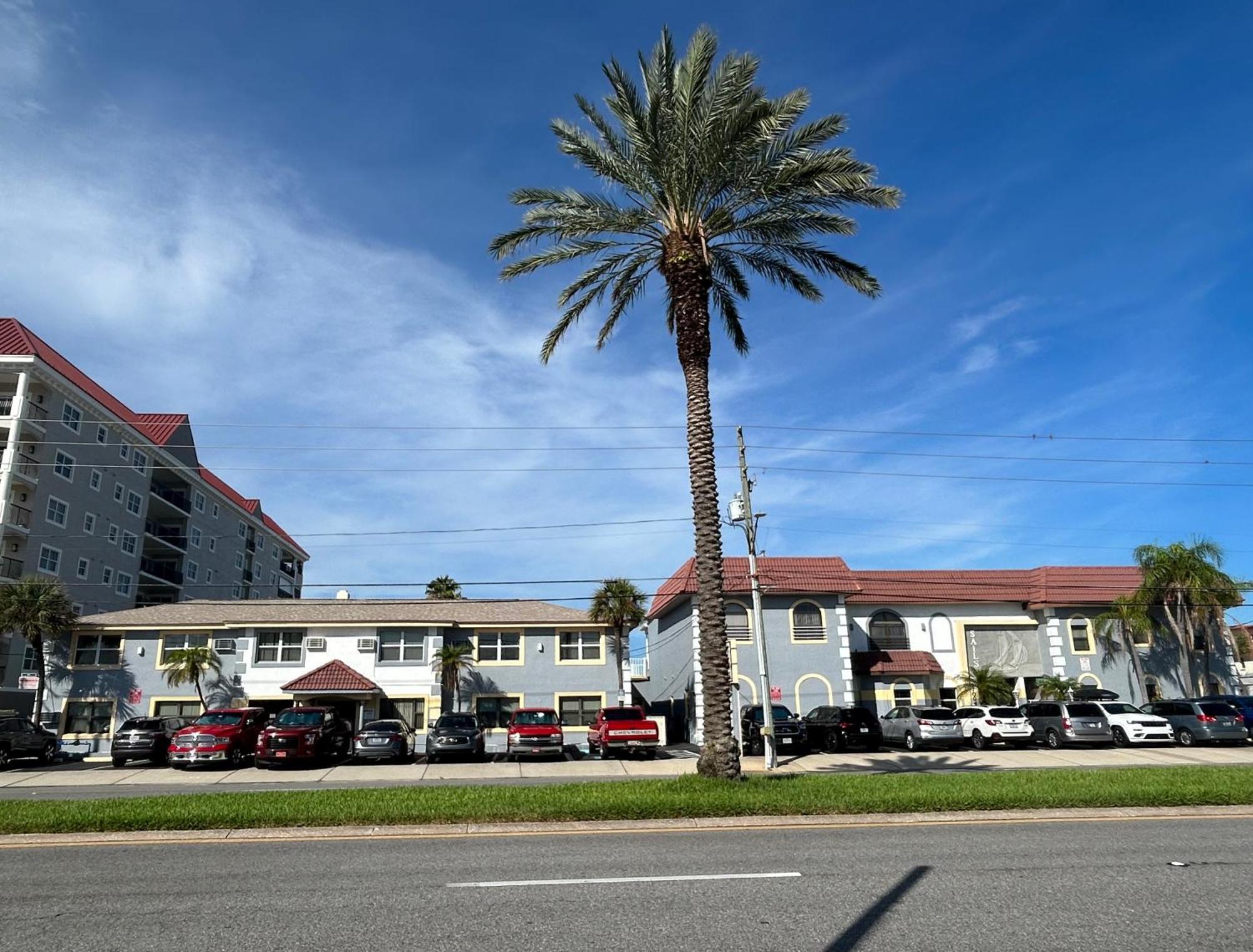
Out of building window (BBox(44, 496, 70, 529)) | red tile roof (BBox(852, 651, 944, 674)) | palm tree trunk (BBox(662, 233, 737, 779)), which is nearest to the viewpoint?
palm tree trunk (BBox(662, 233, 737, 779))

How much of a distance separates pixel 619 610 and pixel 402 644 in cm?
982

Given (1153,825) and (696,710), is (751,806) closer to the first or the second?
(1153,825)

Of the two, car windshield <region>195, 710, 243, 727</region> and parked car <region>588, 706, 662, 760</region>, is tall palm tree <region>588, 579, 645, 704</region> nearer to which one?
parked car <region>588, 706, 662, 760</region>

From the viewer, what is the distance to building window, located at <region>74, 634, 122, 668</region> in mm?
37219

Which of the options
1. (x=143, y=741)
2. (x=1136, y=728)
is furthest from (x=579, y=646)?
(x=1136, y=728)

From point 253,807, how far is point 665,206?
47.1 feet

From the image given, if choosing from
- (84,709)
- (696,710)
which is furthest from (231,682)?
(696,710)

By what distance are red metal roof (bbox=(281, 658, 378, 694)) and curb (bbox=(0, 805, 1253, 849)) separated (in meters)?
24.2

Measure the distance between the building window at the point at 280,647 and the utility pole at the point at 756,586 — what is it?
870 inches

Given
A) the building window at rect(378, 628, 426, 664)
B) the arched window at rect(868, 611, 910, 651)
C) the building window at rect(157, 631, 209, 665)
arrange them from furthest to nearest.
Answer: the arched window at rect(868, 611, 910, 651)
the building window at rect(157, 631, 209, 665)
the building window at rect(378, 628, 426, 664)

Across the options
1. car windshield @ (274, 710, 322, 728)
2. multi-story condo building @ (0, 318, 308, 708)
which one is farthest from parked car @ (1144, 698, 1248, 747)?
multi-story condo building @ (0, 318, 308, 708)

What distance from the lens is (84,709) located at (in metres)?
36.7

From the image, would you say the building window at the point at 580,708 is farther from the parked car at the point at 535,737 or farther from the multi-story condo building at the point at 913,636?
the parked car at the point at 535,737

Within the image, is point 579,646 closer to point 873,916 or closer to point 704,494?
point 704,494
